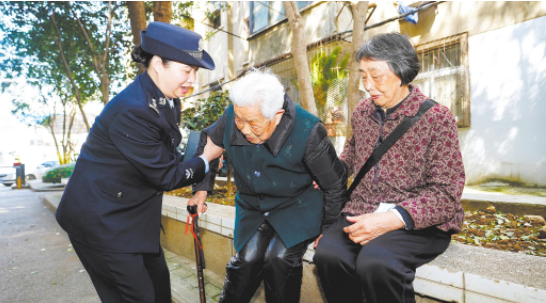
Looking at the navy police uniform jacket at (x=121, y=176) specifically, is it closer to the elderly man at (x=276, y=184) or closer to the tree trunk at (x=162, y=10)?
the elderly man at (x=276, y=184)

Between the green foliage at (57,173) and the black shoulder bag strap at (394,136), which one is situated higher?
the black shoulder bag strap at (394,136)

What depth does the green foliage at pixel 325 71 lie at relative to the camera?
373 inches

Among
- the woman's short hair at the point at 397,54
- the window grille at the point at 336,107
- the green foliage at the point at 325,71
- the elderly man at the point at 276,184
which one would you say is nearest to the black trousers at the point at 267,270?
the elderly man at the point at 276,184

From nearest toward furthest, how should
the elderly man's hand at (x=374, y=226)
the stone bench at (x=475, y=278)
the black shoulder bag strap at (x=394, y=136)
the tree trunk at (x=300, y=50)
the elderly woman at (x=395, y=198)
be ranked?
the stone bench at (x=475, y=278) → the elderly woman at (x=395, y=198) → the elderly man's hand at (x=374, y=226) → the black shoulder bag strap at (x=394, y=136) → the tree trunk at (x=300, y=50)

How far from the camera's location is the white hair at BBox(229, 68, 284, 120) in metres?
2.07

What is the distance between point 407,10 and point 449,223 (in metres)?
7.42

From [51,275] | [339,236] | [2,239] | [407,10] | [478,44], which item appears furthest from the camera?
[407,10]

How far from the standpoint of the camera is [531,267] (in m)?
1.83

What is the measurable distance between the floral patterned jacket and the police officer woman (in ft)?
3.67

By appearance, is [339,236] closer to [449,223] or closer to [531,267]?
[449,223]

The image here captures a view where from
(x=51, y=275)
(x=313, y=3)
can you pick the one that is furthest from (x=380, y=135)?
(x=313, y=3)

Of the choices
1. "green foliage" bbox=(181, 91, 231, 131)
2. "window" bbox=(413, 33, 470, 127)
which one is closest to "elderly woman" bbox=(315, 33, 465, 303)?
"green foliage" bbox=(181, 91, 231, 131)

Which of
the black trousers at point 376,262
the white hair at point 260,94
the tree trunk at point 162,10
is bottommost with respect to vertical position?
the black trousers at point 376,262

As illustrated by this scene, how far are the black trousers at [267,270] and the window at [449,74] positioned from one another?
22.7ft
